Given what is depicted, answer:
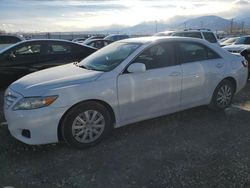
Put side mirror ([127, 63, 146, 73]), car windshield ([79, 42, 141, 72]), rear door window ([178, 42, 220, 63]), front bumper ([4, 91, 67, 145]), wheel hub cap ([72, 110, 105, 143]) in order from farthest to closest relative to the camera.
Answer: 1. rear door window ([178, 42, 220, 63])
2. car windshield ([79, 42, 141, 72])
3. side mirror ([127, 63, 146, 73])
4. wheel hub cap ([72, 110, 105, 143])
5. front bumper ([4, 91, 67, 145])

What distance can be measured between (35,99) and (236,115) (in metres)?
3.79

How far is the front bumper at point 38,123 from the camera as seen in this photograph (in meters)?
4.10

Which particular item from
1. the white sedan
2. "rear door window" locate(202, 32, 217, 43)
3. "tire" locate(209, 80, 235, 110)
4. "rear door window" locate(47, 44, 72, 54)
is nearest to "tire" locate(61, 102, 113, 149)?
the white sedan

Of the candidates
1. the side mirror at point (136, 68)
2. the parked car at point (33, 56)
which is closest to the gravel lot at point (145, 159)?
the side mirror at point (136, 68)

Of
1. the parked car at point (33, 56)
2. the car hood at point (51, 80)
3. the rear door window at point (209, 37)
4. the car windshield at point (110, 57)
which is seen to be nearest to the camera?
the car hood at point (51, 80)

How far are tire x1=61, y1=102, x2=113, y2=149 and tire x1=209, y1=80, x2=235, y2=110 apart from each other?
2.35 m

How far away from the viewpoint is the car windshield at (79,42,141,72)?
4879 mm

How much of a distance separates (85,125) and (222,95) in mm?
2963

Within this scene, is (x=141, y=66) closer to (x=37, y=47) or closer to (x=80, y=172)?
(x=80, y=172)

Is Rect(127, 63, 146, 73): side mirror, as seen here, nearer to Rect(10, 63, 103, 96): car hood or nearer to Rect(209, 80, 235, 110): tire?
Rect(10, 63, 103, 96): car hood

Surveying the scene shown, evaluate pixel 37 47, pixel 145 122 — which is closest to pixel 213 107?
pixel 145 122

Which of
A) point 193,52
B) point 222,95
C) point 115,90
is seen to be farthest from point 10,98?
point 222,95

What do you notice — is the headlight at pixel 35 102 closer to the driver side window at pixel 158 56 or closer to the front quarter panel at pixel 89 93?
the front quarter panel at pixel 89 93

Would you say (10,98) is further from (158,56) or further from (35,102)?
(158,56)
